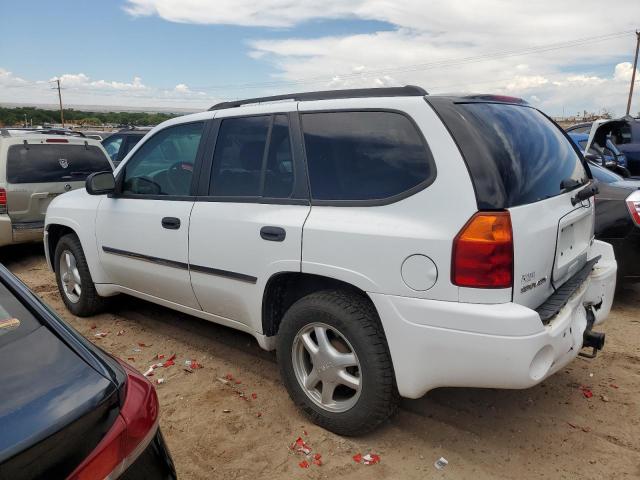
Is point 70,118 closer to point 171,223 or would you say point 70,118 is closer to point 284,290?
point 171,223

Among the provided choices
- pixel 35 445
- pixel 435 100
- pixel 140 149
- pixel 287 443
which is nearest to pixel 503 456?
pixel 287 443

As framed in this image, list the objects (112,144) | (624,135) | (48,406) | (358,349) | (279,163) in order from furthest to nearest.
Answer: (112,144)
(624,135)
(279,163)
(358,349)
(48,406)

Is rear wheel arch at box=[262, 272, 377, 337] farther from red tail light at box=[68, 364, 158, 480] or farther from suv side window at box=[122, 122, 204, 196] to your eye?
red tail light at box=[68, 364, 158, 480]

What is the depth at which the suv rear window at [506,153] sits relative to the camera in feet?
7.73

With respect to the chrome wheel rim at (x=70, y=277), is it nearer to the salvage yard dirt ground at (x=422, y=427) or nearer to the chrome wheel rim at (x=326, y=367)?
the salvage yard dirt ground at (x=422, y=427)

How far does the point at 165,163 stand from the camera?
3.90 metres

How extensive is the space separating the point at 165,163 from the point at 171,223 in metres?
0.60

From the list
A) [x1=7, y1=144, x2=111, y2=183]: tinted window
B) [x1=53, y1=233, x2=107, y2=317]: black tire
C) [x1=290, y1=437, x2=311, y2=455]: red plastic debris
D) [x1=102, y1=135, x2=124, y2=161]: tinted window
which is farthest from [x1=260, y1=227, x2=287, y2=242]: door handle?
[x1=102, y1=135, x2=124, y2=161]: tinted window

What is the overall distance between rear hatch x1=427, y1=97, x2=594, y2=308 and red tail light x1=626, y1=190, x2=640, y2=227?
5.74 ft

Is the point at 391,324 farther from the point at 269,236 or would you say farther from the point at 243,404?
the point at 243,404

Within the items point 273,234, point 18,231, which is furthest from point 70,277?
point 273,234

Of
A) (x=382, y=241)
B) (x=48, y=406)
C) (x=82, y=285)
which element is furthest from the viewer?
(x=82, y=285)

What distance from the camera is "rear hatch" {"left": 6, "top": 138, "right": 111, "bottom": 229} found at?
6613mm

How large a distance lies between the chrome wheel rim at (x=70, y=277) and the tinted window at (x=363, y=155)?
9.28 ft
